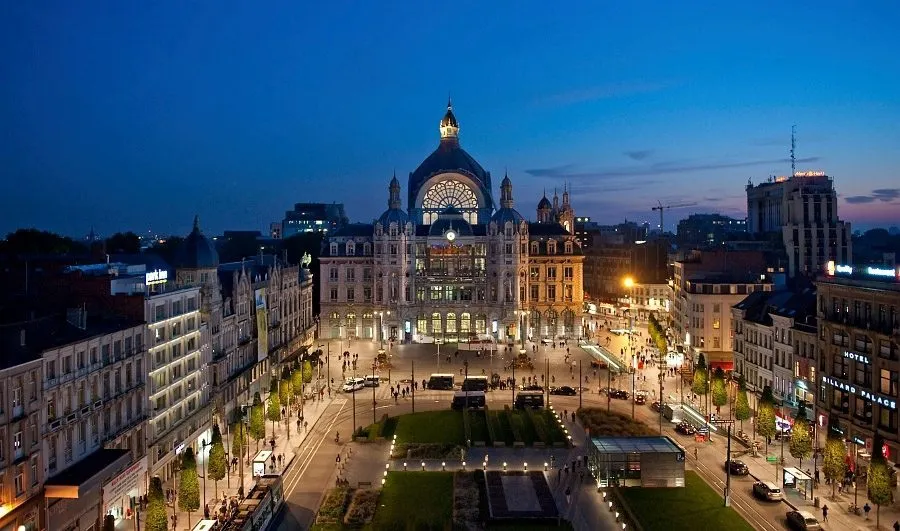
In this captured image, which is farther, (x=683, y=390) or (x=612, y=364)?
(x=612, y=364)

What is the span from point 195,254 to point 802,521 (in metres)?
55.8

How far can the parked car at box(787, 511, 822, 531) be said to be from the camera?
158 ft

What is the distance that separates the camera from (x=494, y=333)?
454ft

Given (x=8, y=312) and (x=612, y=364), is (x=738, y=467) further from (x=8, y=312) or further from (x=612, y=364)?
(x=8, y=312)

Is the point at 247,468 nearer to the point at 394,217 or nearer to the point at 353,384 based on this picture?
the point at 353,384

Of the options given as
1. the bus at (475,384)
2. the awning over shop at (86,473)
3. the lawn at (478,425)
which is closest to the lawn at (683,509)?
the lawn at (478,425)

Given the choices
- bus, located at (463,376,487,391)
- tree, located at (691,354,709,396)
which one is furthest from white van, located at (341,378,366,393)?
tree, located at (691,354,709,396)

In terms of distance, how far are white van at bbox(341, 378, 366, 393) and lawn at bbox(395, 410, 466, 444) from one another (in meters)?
13.4

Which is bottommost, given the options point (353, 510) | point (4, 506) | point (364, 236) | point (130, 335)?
point (353, 510)

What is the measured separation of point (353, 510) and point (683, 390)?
53.6 meters

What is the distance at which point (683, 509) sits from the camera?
5281 cm

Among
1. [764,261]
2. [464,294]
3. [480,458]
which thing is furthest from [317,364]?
[764,261]

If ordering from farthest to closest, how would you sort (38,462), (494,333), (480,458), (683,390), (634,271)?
1. (634,271)
2. (494,333)
3. (683,390)
4. (480,458)
5. (38,462)

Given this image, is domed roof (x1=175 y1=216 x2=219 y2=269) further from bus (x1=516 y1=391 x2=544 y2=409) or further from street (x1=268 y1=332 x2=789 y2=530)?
bus (x1=516 y1=391 x2=544 y2=409)
